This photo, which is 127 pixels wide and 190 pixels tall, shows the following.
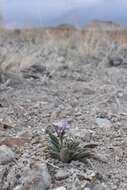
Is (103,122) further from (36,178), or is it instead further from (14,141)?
(36,178)

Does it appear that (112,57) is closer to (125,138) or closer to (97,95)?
(97,95)

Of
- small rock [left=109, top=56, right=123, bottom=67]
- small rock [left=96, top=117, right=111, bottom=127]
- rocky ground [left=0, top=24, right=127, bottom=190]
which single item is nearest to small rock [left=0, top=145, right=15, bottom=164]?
rocky ground [left=0, top=24, right=127, bottom=190]

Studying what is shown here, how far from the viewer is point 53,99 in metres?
3.61

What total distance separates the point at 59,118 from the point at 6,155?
0.90 metres

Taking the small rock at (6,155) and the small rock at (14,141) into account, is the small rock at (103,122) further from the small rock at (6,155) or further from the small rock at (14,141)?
the small rock at (6,155)

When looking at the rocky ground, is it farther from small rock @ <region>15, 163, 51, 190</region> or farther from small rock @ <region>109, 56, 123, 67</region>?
small rock @ <region>109, 56, 123, 67</region>

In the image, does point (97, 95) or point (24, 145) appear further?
point (97, 95)

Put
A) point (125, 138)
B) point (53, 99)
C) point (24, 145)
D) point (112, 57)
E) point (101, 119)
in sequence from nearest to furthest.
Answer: point (24, 145) → point (125, 138) → point (101, 119) → point (53, 99) → point (112, 57)

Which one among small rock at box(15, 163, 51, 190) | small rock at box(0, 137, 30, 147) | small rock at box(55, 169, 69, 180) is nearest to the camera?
small rock at box(15, 163, 51, 190)

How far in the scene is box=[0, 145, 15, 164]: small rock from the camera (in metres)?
2.16

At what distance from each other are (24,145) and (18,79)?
186 centimetres

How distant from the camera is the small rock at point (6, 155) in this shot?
7.10 ft

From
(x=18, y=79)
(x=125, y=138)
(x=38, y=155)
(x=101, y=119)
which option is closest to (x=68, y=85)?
(x=18, y=79)

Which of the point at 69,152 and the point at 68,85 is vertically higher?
the point at 69,152
